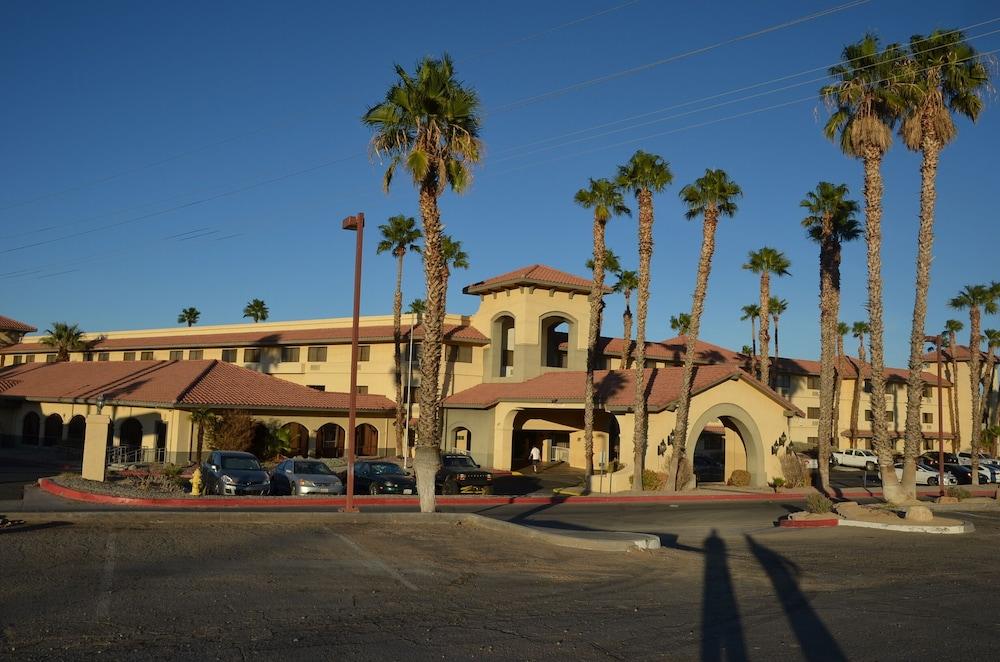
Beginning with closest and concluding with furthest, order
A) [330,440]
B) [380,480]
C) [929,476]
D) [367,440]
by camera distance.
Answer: [380,480] → [929,476] → [330,440] → [367,440]

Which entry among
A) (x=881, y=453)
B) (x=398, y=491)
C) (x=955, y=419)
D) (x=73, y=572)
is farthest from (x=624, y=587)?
(x=955, y=419)

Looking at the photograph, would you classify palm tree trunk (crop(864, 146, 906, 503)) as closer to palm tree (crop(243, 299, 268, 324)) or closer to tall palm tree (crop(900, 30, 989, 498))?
tall palm tree (crop(900, 30, 989, 498))

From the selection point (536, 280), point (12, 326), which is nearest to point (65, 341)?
point (12, 326)

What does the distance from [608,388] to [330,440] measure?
15958mm

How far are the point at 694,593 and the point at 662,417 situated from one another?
24.3 meters

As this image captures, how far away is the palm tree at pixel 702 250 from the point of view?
35000mm

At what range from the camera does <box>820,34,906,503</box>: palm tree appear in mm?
28094

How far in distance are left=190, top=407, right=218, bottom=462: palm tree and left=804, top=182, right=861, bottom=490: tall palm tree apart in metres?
27.2

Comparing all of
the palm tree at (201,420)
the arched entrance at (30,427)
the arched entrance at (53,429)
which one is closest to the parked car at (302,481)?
the palm tree at (201,420)

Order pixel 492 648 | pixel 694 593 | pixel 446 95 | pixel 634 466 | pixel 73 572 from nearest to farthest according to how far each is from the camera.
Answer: pixel 492 648, pixel 73 572, pixel 694 593, pixel 446 95, pixel 634 466

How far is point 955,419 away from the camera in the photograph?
7106 centimetres

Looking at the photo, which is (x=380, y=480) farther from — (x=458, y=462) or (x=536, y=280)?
(x=536, y=280)

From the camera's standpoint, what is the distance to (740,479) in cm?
4056

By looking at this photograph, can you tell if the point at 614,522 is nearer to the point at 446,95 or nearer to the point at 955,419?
the point at 446,95
